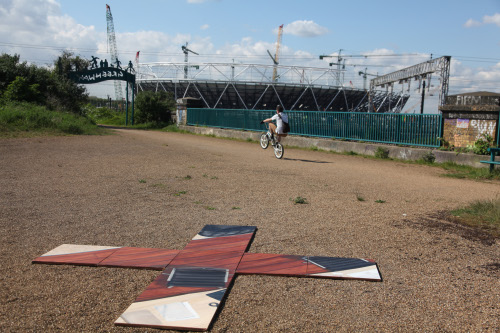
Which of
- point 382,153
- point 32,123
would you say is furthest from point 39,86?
point 382,153

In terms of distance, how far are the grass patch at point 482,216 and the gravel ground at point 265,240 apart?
0.93 feet

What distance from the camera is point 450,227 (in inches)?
195

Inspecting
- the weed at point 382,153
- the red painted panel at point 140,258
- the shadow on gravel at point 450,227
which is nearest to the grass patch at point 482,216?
the shadow on gravel at point 450,227

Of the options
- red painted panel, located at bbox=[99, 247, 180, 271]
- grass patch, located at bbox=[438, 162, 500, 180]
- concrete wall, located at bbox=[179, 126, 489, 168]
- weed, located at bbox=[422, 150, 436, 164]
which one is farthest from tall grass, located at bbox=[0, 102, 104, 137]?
grass patch, located at bbox=[438, 162, 500, 180]

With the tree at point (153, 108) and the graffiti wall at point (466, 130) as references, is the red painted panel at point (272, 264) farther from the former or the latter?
the tree at point (153, 108)

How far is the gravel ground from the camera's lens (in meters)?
2.71

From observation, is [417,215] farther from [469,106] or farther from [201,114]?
[201,114]

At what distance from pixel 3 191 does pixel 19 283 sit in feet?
12.4

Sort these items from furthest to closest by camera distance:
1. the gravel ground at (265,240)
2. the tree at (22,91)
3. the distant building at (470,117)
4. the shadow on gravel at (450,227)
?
the tree at (22,91) < the distant building at (470,117) < the shadow on gravel at (450,227) < the gravel ground at (265,240)

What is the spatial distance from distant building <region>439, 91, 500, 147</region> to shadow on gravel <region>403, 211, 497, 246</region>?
7.18m

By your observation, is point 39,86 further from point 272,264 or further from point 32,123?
point 272,264

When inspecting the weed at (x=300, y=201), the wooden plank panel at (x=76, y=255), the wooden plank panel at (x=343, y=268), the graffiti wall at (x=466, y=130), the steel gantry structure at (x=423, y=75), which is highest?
→ the steel gantry structure at (x=423, y=75)

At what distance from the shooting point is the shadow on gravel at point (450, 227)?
14.8ft

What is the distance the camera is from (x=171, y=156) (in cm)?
1195
